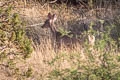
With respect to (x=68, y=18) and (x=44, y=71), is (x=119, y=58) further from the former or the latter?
(x=68, y=18)

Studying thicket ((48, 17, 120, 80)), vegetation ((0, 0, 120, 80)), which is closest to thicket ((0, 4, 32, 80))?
vegetation ((0, 0, 120, 80))

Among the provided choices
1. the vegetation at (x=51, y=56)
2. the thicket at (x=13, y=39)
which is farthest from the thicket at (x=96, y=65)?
the thicket at (x=13, y=39)

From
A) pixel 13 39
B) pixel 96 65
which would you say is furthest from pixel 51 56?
pixel 96 65

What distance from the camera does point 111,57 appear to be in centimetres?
467

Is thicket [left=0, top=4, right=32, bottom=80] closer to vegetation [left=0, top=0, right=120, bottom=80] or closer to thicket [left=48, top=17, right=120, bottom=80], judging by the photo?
vegetation [left=0, top=0, right=120, bottom=80]

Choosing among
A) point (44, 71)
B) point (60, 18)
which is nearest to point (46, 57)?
point (44, 71)

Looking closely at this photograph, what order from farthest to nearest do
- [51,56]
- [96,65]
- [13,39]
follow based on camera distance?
1. [51,56]
2. [13,39]
3. [96,65]

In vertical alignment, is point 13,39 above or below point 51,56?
above

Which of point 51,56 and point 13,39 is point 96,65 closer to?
point 13,39

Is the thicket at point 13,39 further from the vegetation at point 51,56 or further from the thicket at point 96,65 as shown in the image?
the thicket at point 96,65

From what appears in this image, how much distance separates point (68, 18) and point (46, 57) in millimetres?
5693

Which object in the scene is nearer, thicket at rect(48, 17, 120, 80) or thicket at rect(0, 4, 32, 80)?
thicket at rect(48, 17, 120, 80)

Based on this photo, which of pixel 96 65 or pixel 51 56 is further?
pixel 51 56

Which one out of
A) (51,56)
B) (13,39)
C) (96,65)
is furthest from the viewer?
(51,56)
